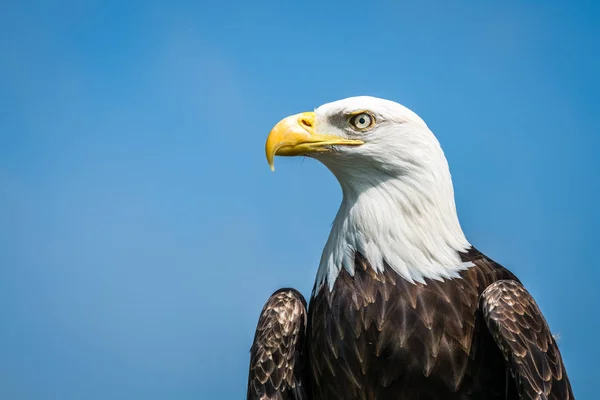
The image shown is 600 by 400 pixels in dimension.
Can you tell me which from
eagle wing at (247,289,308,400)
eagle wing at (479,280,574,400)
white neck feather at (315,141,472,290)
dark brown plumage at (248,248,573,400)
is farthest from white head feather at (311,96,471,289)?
eagle wing at (247,289,308,400)

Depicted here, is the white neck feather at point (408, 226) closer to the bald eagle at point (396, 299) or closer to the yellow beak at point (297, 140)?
the bald eagle at point (396, 299)

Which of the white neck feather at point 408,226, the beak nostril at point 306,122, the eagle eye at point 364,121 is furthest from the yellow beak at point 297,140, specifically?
the white neck feather at point 408,226

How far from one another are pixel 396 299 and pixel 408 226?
1.81ft

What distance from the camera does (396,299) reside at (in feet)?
16.5

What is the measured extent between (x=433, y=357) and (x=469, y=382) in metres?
0.33

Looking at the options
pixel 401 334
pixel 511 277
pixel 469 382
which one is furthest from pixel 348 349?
pixel 511 277

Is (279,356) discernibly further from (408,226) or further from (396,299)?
(408,226)

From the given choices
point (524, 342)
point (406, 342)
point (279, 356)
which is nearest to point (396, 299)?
point (406, 342)

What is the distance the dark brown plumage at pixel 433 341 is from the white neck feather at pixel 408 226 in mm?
80

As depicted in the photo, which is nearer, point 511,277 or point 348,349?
point 348,349

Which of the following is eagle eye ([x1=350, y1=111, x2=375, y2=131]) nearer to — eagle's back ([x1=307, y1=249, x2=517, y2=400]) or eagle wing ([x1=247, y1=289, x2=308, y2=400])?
eagle's back ([x1=307, y1=249, x2=517, y2=400])

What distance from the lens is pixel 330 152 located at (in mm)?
5406

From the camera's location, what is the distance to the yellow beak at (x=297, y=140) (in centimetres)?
530

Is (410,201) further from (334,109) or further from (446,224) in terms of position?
(334,109)
